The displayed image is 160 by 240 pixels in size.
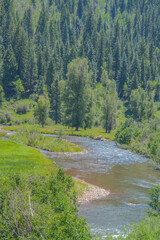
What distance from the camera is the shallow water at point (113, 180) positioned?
81.4ft

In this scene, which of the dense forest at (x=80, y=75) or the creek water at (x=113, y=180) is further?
the dense forest at (x=80, y=75)

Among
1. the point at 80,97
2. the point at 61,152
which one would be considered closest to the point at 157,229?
the point at 61,152

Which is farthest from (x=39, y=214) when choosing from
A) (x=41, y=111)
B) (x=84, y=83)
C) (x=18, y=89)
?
(x=18, y=89)

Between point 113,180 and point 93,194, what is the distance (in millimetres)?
7160

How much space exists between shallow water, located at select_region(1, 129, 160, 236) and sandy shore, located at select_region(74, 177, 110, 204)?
26.8 inches

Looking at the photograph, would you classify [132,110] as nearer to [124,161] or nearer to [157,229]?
[124,161]

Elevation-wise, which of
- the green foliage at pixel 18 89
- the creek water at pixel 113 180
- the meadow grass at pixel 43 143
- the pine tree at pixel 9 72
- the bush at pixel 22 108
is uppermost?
the pine tree at pixel 9 72

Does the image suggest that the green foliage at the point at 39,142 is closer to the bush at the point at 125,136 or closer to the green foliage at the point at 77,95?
the bush at the point at 125,136

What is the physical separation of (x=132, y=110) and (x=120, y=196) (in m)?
94.4

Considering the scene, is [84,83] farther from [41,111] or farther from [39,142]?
[39,142]

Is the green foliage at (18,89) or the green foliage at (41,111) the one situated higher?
the green foliage at (18,89)

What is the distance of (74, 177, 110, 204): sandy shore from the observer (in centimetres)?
2984

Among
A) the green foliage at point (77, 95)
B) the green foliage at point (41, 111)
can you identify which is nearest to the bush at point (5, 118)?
the green foliage at point (41, 111)

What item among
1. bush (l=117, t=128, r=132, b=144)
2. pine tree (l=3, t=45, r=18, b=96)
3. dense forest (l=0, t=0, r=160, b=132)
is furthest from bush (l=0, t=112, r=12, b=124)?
bush (l=117, t=128, r=132, b=144)
